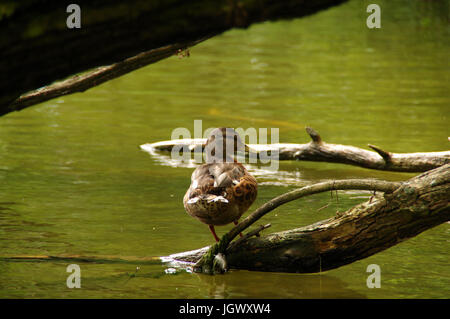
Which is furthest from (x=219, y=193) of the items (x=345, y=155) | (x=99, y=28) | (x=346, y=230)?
(x=345, y=155)

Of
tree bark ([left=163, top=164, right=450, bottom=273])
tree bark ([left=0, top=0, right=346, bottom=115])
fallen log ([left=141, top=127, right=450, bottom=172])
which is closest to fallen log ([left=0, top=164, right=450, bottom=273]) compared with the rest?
tree bark ([left=163, top=164, right=450, bottom=273])

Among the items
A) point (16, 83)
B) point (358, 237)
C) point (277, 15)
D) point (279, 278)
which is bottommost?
point (279, 278)

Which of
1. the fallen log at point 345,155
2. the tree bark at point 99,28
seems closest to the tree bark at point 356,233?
the tree bark at point 99,28

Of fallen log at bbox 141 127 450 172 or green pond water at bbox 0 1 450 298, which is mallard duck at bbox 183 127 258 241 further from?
fallen log at bbox 141 127 450 172

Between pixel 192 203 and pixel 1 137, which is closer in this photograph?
pixel 192 203

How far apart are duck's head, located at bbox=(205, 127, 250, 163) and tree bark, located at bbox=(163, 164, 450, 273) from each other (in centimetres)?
115

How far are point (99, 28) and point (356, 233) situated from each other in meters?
2.84

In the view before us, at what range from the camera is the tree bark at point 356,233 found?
5.13 metres

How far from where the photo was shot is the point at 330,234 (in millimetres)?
5387

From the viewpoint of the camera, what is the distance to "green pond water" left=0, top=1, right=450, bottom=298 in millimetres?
5750

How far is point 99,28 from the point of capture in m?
2.94
